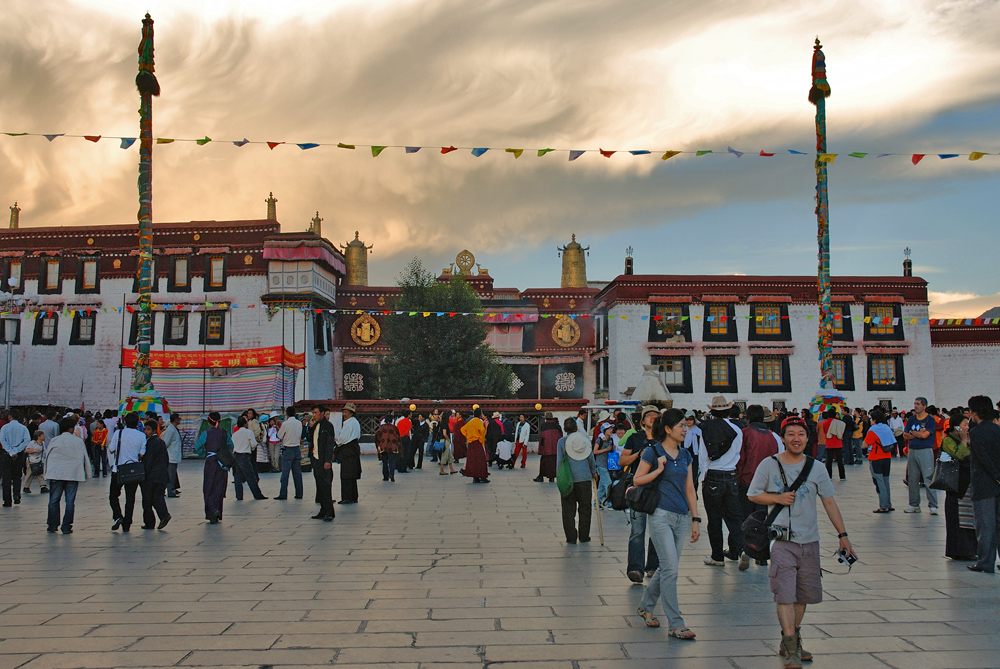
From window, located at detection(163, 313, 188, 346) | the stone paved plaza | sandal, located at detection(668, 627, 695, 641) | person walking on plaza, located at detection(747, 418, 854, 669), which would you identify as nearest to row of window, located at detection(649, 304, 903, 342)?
window, located at detection(163, 313, 188, 346)

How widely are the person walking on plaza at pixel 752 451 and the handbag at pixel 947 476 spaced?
1.75 m

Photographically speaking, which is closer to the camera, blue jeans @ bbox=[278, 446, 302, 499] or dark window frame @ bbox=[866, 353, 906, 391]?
blue jeans @ bbox=[278, 446, 302, 499]

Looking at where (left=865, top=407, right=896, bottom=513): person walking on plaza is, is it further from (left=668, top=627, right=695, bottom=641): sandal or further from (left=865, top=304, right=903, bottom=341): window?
(left=865, top=304, right=903, bottom=341): window

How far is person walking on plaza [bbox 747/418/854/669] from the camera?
5297 mm

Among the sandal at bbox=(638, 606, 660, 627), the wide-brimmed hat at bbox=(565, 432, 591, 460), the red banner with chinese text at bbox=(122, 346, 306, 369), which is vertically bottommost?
the sandal at bbox=(638, 606, 660, 627)

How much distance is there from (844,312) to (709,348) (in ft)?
22.9

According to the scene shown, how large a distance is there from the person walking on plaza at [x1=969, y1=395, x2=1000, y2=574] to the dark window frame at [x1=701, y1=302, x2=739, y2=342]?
30809 mm

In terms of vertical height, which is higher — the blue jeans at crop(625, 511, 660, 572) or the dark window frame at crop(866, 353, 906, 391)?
the dark window frame at crop(866, 353, 906, 391)

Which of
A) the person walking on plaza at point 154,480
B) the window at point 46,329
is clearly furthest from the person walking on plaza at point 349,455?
the window at point 46,329

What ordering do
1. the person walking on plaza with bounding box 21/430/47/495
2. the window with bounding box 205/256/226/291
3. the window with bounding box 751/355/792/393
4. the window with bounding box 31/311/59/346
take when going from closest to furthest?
the person walking on plaza with bounding box 21/430/47/495
the window with bounding box 205/256/226/291
the window with bounding box 751/355/792/393
the window with bounding box 31/311/59/346

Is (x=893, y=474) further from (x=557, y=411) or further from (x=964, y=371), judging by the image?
(x=964, y=371)

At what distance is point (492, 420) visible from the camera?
23750mm

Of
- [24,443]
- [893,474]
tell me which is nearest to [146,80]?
[24,443]

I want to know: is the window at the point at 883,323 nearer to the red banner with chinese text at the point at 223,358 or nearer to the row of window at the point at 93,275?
the red banner with chinese text at the point at 223,358
